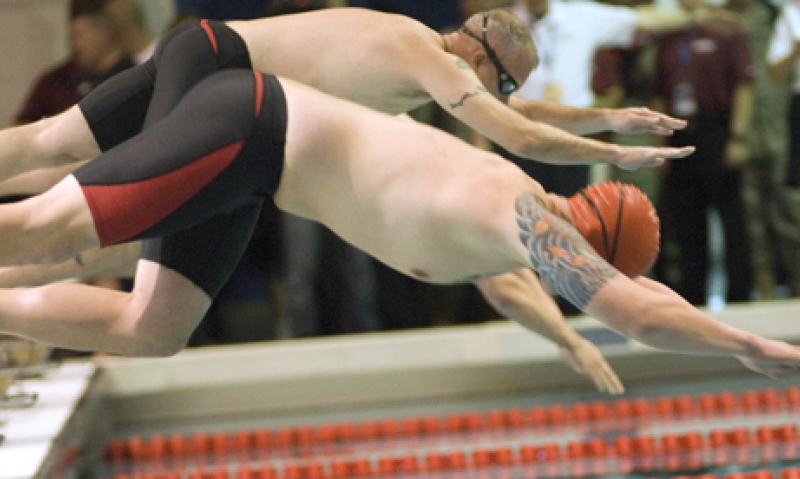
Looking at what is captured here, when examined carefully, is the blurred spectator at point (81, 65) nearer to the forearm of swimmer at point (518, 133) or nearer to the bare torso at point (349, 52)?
the bare torso at point (349, 52)

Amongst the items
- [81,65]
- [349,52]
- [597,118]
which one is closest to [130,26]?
[81,65]

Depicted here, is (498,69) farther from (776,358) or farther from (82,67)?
(82,67)

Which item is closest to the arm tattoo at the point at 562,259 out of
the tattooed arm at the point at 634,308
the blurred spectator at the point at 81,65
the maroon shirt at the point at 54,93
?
the tattooed arm at the point at 634,308

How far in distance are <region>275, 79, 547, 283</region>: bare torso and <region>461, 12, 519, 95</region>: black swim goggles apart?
759mm

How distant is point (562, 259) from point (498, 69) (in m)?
1.16

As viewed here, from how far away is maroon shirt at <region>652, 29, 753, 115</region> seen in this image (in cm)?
546

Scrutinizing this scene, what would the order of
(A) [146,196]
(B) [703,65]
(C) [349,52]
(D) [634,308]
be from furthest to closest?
(B) [703,65]
(C) [349,52]
(A) [146,196]
(D) [634,308]

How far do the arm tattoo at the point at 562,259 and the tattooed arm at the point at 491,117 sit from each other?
56 centimetres

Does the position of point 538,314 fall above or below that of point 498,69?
below

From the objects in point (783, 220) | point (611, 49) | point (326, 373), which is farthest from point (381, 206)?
point (783, 220)

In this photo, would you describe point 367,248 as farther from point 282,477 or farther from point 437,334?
point 437,334

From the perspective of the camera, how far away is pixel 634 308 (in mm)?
2262

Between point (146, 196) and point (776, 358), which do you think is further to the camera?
point (146, 196)

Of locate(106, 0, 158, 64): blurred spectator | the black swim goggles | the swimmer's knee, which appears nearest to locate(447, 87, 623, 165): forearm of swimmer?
the black swim goggles
